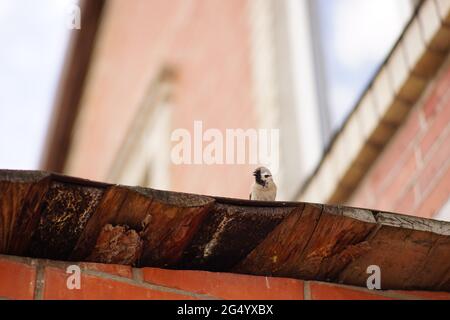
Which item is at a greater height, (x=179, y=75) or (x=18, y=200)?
(x=179, y=75)

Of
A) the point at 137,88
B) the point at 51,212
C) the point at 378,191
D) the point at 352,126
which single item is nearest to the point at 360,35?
the point at 352,126

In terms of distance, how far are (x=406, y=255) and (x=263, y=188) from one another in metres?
1.48

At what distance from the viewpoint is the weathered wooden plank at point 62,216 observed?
2.22 metres

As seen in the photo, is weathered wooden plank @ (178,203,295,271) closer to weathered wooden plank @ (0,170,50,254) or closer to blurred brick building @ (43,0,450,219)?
weathered wooden plank @ (0,170,50,254)

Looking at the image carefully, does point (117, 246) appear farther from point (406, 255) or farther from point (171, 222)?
point (406, 255)

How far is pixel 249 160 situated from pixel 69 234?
140 inches

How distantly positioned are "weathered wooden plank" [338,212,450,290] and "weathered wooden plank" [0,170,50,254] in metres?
0.75

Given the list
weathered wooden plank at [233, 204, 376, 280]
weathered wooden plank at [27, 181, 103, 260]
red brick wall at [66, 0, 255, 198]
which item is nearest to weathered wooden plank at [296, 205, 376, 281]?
weathered wooden plank at [233, 204, 376, 280]

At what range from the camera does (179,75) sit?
28.0 feet

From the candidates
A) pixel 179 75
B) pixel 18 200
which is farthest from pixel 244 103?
pixel 18 200

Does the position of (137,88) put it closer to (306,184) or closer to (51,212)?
(306,184)

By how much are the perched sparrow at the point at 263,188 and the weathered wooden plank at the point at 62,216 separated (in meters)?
1.62

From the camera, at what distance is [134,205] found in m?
2.28

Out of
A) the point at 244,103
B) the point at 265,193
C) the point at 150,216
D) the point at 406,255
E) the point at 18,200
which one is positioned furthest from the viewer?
the point at 244,103
